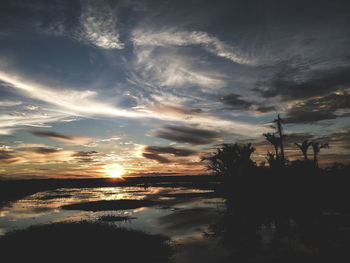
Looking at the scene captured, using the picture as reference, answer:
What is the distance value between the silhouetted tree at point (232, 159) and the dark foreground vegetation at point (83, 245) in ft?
84.4

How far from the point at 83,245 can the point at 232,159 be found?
30263mm

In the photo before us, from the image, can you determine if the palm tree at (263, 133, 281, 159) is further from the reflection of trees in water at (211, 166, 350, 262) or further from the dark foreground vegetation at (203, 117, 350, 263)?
the reflection of trees in water at (211, 166, 350, 262)

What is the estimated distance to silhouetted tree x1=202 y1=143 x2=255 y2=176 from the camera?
3808 cm

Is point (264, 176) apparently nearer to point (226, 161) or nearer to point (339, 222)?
point (226, 161)

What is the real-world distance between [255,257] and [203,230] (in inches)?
244

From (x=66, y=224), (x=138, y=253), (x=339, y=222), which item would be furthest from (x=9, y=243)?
(x=339, y=222)

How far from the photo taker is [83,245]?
1339 cm

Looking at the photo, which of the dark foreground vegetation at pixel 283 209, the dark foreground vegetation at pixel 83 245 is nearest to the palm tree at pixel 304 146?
the dark foreground vegetation at pixel 283 209

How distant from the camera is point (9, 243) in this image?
541 inches

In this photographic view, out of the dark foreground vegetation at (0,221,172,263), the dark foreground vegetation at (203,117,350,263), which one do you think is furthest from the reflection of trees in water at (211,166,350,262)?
the dark foreground vegetation at (0,221,172,263)

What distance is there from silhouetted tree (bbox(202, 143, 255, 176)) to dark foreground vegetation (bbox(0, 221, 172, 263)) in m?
25.7

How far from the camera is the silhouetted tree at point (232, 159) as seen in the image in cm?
3808

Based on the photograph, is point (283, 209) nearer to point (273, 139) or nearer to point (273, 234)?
point (273, 234)

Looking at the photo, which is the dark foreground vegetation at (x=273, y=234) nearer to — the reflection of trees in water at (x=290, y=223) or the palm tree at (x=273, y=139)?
the reflection of trees in water at (x=290, y=223)
